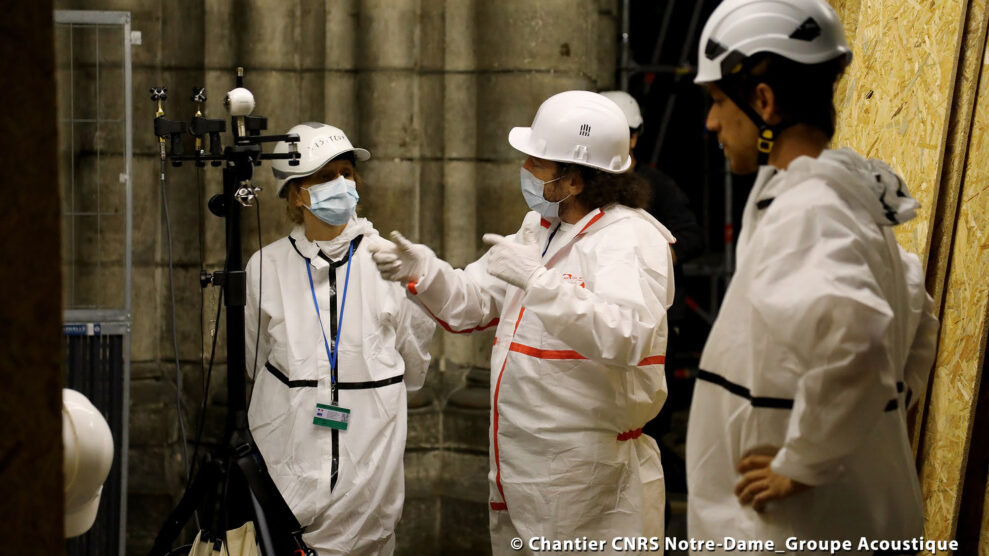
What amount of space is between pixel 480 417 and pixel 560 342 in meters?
1.84

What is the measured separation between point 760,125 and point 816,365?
45 centimetres

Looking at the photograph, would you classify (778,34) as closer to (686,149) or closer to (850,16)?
(850,16)

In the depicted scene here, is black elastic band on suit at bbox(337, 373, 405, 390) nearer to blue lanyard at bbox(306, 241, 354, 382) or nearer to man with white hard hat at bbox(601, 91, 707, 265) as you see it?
blue lanyard at bbox(306, 241, 354, 382)

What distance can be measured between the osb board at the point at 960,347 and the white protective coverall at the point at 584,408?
71cm

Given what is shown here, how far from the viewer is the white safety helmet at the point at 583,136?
112 inches

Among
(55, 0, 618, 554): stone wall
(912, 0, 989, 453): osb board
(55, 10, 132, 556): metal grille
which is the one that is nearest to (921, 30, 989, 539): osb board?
(912, 0, 989, 453): osb board

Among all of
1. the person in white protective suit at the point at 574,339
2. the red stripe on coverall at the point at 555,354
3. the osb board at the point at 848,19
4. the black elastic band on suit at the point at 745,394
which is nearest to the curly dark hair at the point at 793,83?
the black elastic band on suit at the point at 745,394

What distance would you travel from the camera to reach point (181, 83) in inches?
175

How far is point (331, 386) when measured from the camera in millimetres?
3279

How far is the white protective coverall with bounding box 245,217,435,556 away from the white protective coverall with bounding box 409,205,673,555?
0.60m

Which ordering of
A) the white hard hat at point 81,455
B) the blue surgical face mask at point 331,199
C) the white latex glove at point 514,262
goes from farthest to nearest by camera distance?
the blue surgical face mask at point 331,199 → the white latex glove at point 514,262 → the white hard hat at point 81,455

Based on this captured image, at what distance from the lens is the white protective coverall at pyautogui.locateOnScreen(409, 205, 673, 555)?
2.66 meters

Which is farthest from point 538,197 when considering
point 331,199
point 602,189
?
point 331,199

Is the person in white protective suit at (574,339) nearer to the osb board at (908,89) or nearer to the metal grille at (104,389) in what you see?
the osb board at (908,89)
